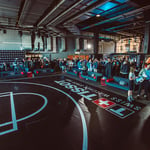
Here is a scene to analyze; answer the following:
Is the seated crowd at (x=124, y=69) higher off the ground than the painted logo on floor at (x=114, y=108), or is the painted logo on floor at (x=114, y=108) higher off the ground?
the seated crowd at (x=124, y=69)

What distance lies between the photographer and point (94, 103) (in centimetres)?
480

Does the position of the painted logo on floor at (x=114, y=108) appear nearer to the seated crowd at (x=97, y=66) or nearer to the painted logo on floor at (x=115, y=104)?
the painted logo on floor at (x=115, y=104)

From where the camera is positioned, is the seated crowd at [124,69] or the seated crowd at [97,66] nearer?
the seated crowd at [124,69]

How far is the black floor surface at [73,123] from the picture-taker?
262 cm

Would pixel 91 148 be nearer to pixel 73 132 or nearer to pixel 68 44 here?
pixel 73 132

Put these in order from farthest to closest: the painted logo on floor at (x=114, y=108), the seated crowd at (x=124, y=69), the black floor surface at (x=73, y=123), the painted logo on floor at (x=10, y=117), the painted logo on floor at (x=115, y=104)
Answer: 1. the seated crowd at (x=124, y=69)
2. the painted logo on floor at (x=115, y=104)
3. the painted logo on floor at (x=114, y=108)
4. the painted logo on floor at (x=10, y=117)
5. the black floor surface at (x=73, y=123)

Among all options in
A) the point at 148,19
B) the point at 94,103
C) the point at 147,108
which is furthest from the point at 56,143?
the point at 148,19

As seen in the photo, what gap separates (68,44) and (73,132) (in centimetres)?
1464

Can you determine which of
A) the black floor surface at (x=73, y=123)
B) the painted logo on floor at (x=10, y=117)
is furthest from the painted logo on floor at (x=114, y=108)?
the painted logo on floor at (x=10, y=117)

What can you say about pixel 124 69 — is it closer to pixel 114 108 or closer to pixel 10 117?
pixel 114 108

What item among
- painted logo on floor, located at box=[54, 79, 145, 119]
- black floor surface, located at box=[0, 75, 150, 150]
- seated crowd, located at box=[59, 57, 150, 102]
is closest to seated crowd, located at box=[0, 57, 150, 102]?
seated crowd, located at box=[59, 57, 150, 102]

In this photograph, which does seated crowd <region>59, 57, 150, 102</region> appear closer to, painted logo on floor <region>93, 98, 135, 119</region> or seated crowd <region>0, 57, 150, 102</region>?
seated crowd <region>0, 57, 150, 102</region>

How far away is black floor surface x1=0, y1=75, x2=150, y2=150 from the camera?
2.62m

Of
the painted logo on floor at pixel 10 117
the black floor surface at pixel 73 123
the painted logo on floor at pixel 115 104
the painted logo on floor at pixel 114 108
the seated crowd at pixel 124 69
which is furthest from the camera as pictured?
the seated crowd at pixel 124 69
